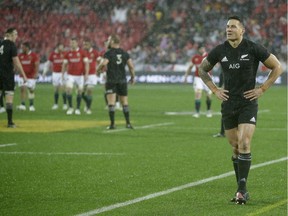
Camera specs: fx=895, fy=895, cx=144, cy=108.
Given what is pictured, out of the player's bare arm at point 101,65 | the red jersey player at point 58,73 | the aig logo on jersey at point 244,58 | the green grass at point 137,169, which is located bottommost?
the green grass at point 137,169

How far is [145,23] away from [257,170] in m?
40.0

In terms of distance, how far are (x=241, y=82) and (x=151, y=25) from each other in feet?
140

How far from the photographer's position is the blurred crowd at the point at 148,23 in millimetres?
51500

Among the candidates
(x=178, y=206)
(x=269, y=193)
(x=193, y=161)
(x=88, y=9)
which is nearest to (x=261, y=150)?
(x=193, y=161)

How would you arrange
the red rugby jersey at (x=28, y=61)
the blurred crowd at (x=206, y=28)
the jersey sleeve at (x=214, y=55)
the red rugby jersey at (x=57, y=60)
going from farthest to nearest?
1. the blurred crowd at (x=206, y=28)
2. the red rugby jersey at (x=57, y=60)
3. the red rugby jersey at (x=28, y=61)
4. the jersey sleeve at (x=214, y=55)

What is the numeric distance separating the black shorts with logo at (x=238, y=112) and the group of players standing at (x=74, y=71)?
37.3ft

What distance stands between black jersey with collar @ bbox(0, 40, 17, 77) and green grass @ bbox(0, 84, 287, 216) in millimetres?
1520

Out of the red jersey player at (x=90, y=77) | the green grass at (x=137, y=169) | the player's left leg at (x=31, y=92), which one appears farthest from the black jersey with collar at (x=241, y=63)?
the player's left leg at (x=31, y=92)

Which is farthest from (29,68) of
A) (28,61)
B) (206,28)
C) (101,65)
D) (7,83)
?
(206,28)

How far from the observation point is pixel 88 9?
5488cm

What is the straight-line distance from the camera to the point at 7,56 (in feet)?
76.2

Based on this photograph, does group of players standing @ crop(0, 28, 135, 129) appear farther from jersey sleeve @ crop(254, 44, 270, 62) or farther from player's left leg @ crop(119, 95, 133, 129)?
jersey sleeve @ crop(254, 44, 270, 62)

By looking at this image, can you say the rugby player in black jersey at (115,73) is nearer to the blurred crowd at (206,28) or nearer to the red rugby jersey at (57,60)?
the red rugby jersey at (57,60)

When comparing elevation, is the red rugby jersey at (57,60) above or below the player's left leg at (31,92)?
above
